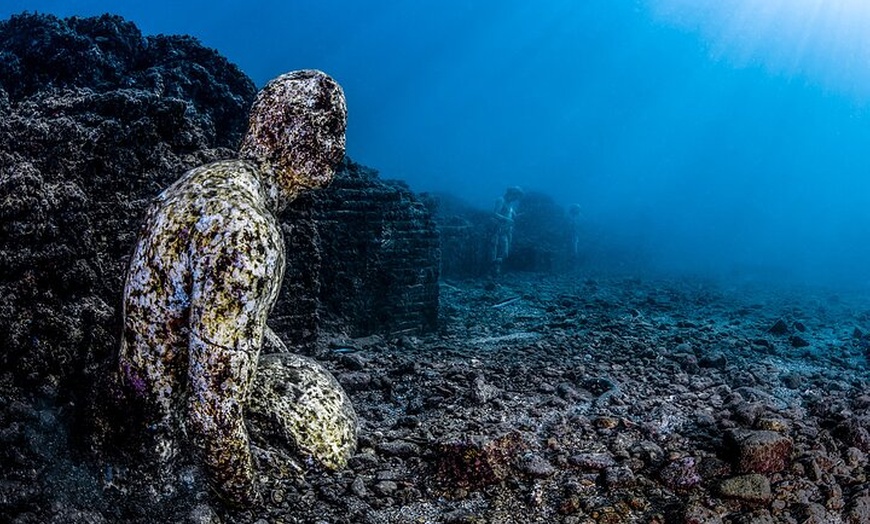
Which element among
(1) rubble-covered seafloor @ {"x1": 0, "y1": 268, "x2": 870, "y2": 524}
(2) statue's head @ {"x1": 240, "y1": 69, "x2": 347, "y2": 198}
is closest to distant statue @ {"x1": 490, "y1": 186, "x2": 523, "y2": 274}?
(1) rubble-covered seafloor @ {"x1": 0, "y1": 268, "x2": 870, "y2": 524}

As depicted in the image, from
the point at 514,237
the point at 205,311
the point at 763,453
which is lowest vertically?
the point at 763,453

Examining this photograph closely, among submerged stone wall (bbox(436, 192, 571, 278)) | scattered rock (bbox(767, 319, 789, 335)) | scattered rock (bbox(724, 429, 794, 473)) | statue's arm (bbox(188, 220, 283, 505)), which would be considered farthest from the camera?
submerged stone wall (bbox(436, 192, 571, 278))

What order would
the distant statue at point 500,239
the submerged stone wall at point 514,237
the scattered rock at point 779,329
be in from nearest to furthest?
the scattered rock at point 779,329 → the submerged stone wall at point 514,237 → the distant statue at point 500,239

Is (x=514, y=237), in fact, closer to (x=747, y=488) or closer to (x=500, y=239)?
(x=500, y=239)

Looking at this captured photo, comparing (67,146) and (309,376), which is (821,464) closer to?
(309,376)

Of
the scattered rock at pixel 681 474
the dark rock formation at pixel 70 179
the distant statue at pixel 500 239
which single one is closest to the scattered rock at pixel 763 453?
the scattered rock at pixel 681 474

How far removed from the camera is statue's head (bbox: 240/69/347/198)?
Answer: 3.03m

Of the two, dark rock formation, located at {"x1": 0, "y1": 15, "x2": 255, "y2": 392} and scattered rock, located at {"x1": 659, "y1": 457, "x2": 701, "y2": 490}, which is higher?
dark rock formation, located at {"x1": 0, "y1": 15, "x2": 255, "y2": 392}

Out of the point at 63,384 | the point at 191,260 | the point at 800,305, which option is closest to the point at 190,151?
the point at 63,384

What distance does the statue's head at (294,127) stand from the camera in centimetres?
303

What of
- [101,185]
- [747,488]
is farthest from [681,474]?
[101,185]

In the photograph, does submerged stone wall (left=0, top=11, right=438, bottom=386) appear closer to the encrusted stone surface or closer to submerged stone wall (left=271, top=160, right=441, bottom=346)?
submerged stone wall (left=271, top=160, right=441, bottom=346)

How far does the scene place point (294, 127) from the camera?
9.95 feet

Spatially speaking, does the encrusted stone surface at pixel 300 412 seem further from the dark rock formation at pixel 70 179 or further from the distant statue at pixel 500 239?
the distant statue at pixel 500 239
